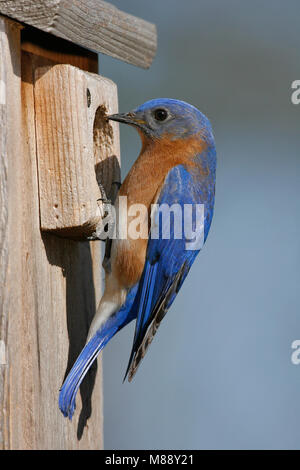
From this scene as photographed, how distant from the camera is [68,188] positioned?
11.7 feet

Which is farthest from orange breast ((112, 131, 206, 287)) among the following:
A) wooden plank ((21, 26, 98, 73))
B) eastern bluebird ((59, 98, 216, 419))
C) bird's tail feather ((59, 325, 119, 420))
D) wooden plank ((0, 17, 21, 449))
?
wooden plank ((0, 17, 21, 449))

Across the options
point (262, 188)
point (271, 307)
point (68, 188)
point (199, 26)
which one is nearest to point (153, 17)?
point (199, 26)

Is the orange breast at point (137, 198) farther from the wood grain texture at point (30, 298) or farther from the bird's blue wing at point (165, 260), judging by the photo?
the wood grain texture at point (30, 298)

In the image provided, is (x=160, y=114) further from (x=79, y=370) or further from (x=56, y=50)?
(x=79, y=370)

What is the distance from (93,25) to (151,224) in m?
0.87

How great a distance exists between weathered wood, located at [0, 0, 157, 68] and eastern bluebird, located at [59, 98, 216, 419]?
0.93 ft

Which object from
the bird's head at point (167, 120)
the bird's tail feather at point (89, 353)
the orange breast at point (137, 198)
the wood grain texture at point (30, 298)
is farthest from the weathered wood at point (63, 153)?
the bird's head at point (167, 120)

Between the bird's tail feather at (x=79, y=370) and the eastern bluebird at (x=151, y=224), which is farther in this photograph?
the eastern bluebird at (x=151, y=224)

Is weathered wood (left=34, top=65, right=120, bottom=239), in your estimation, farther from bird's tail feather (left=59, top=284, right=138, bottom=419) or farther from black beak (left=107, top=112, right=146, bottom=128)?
bird's tail feather (left=59, top=284, right=138, bottom=419)

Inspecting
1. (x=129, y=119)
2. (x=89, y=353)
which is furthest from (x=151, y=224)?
(x=89, y=353)

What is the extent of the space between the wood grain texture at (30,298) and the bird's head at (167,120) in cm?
59

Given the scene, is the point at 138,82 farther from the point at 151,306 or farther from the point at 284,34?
A: the point at 151,306

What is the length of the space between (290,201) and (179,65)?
1.35m

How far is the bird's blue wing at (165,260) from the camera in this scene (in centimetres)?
379
